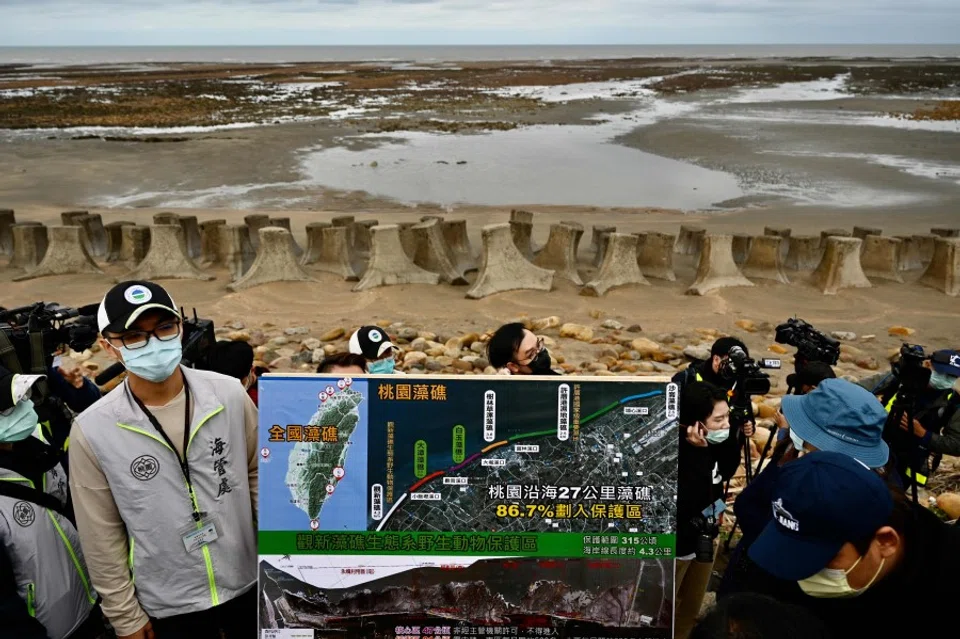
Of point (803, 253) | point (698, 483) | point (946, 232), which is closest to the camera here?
point (698, 483)

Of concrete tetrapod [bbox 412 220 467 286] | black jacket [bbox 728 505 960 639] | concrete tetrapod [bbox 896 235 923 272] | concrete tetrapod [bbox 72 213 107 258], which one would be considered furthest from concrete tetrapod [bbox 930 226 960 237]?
concrete tetrapod [bbox 72 213 107 258]

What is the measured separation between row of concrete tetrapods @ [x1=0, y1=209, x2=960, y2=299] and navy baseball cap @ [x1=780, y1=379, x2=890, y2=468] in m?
7.76

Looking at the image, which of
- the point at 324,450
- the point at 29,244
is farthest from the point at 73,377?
the point at 29,244

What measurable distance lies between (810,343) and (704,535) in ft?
6.62

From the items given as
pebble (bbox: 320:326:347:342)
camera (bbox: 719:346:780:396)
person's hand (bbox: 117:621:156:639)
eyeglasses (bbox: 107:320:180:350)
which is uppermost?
eyeglasses (bbox: 107:320:180:350)

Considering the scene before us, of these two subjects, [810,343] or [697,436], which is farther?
[810,343]

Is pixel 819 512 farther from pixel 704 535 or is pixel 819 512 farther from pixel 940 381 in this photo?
pixel 940 381

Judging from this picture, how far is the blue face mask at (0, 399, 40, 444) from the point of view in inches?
131

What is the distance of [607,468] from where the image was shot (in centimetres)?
315

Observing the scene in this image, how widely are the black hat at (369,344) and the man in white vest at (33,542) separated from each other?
65.7 inches

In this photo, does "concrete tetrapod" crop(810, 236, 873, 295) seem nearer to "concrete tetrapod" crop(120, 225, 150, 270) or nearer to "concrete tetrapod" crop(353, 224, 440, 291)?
"concrete tetrapod" crop(353, 224, 440, 291)

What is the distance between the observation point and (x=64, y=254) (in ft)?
41.2

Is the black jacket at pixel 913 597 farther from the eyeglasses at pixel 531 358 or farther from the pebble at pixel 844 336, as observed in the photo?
the pebble at pixel 844 336

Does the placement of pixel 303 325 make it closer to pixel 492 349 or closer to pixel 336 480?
pixel 492 349
